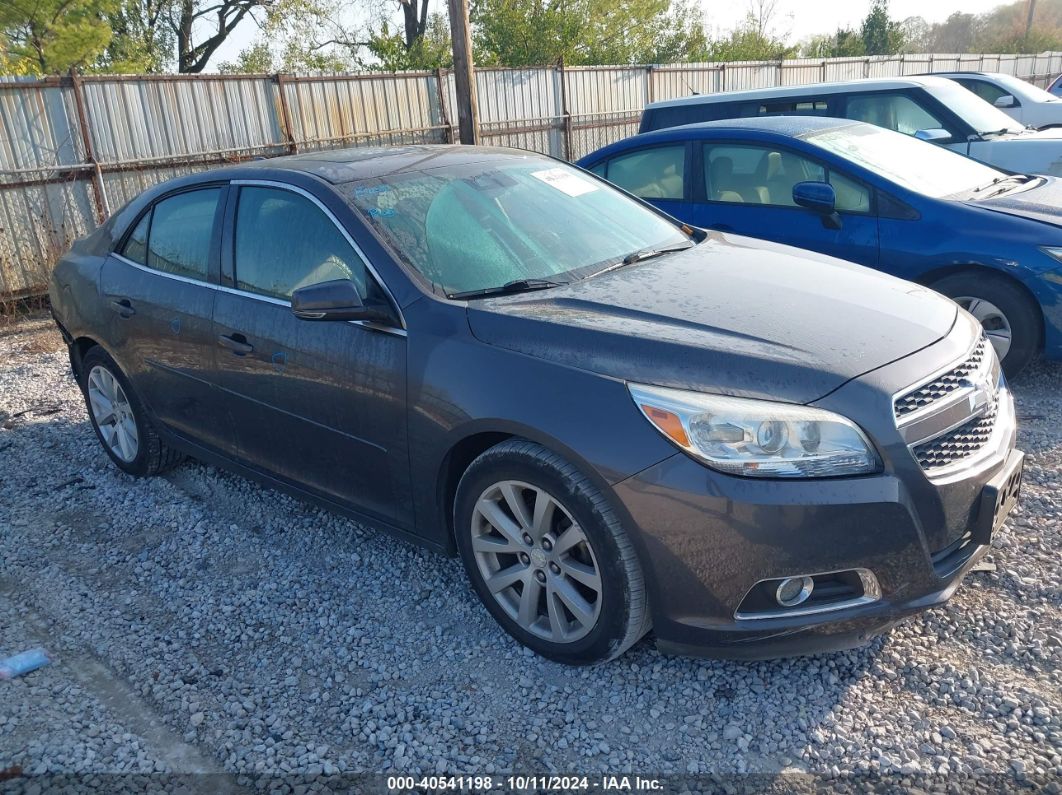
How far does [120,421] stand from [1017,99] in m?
11.5

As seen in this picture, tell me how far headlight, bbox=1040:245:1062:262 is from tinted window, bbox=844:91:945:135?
363 cm

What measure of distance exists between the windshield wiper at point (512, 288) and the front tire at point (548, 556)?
2.15 ft

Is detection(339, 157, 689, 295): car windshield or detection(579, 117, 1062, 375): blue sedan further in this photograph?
detection(579, 117, 1062, 375): blue sedan

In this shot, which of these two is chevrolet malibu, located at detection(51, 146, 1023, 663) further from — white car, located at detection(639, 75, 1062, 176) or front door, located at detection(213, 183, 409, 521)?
white car, located at detection(639, 75, 1062, 176)

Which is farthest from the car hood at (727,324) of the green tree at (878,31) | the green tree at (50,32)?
the green tree at (878,31)

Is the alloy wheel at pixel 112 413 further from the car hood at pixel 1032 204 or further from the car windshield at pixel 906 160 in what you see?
the car hood at pixel 1032 204

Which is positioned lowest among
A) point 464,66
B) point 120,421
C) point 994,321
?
point 120,421

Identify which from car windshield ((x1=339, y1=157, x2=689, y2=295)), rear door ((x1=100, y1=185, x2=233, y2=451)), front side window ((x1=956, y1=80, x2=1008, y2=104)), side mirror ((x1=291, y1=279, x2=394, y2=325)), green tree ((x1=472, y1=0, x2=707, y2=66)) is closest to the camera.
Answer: side mirror ((x1=291, y1=279, x2=394, y2=325))

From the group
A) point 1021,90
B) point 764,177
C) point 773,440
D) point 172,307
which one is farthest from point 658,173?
point 1021,90

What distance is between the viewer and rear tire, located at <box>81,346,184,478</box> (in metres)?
4.68

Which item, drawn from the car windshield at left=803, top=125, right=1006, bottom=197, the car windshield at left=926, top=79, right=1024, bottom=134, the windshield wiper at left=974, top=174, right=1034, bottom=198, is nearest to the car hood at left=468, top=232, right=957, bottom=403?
the car windshield at left=803, top=125, right=1006, bottom=197

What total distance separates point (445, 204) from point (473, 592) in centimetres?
161

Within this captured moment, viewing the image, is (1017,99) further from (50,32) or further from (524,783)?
(50,32)

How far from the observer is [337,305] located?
3133 millimetres
